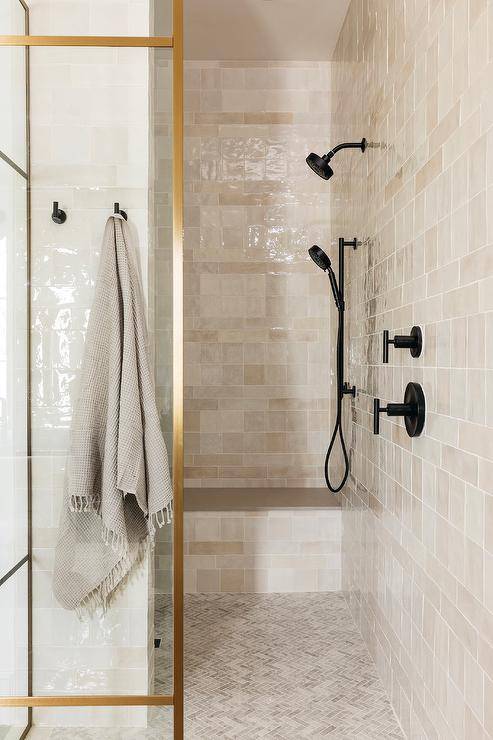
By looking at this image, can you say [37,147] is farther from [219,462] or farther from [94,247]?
[219,462]

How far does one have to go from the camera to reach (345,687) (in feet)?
7.62

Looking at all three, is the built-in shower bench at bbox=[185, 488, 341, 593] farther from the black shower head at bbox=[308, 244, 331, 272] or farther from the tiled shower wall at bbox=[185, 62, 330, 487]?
the black shower head at bbox=[308, 244, 331, 272]

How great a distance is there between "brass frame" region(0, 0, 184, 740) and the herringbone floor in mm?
46

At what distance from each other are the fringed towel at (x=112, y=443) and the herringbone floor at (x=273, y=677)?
0.80 ft

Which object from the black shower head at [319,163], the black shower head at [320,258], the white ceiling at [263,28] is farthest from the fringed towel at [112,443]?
the white ceiling at [263,28]

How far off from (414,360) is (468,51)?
814 mm

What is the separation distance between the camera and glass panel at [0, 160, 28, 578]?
1.76m

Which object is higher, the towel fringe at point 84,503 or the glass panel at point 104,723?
the towel fringe at point 84,503

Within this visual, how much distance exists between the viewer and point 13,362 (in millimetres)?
1768

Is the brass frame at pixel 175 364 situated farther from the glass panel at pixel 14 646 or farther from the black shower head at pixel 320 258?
the black shower head at pixel 320 258

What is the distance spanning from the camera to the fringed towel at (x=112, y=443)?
5.73 ft

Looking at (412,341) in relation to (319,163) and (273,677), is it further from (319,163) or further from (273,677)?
(273,677)

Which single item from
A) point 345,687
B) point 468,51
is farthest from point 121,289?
point 345,687

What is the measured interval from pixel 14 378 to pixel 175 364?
1.41 ft
